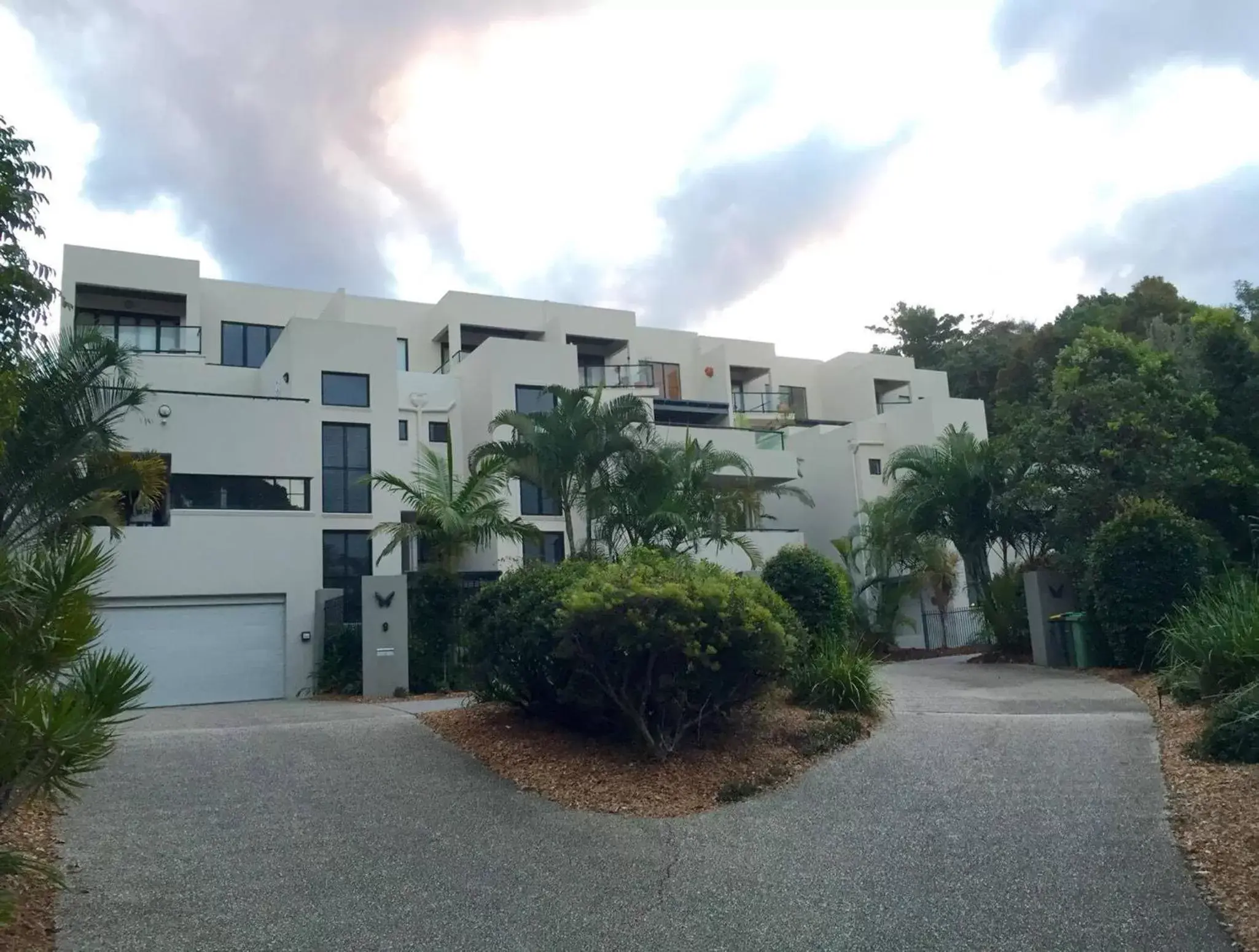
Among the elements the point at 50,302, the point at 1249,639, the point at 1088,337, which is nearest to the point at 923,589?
the point at 1088,337

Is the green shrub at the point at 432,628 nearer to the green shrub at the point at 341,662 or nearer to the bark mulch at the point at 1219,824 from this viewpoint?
the green shrub at the point at 341,662

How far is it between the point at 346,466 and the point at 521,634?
15463 millimetres

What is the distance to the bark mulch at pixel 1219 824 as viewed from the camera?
5.69 meters

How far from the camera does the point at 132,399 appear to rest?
15688 millimetres

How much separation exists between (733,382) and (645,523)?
24428 millimetres

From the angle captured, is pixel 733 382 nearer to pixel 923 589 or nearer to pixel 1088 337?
pixel 923 589

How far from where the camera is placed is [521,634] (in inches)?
411

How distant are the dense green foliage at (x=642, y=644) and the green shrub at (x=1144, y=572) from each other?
7.27 m

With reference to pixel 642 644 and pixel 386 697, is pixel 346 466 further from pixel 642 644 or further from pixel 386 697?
pixel 642 644

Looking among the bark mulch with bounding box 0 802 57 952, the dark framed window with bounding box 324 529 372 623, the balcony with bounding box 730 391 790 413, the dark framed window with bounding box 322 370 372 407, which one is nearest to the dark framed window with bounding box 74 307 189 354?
the dark framed window with bounding box 322 370 372 407

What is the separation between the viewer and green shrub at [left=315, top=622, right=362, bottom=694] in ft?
61.6

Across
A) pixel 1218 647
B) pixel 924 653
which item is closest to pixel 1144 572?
pixel 1218 647

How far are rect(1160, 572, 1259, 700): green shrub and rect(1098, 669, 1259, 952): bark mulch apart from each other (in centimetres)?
71

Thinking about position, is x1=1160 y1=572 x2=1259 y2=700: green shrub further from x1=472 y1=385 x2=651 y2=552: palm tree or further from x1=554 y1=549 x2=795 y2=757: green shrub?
x1=472 y1=385 x2=651 y2=552: palm tree
